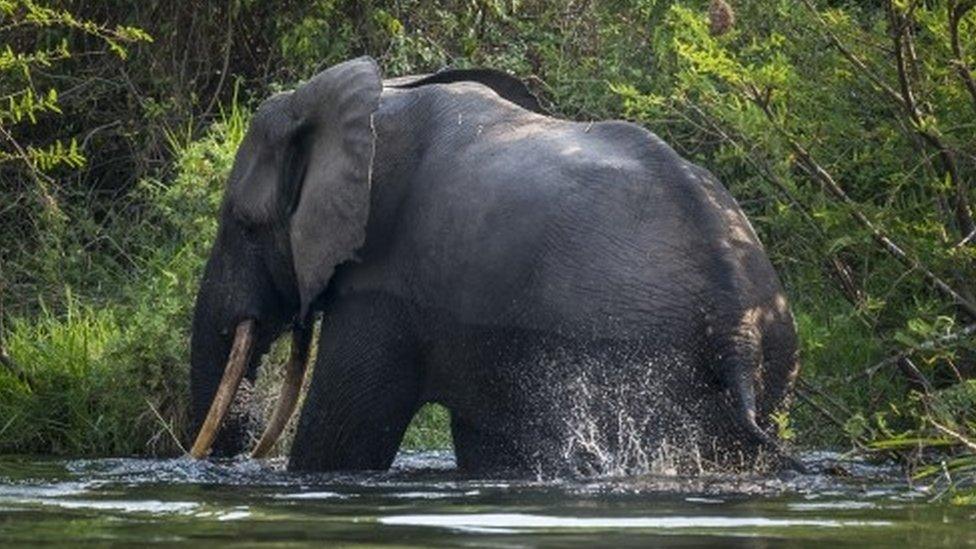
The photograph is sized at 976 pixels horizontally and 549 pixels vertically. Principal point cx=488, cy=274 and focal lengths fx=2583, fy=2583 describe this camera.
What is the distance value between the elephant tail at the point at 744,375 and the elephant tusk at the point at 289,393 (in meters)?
2.21

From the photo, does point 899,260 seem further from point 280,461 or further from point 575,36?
point 575,36

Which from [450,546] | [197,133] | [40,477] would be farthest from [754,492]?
[197,133]

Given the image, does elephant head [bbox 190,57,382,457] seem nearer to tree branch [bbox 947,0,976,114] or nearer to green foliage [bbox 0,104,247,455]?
green foliage [bbox 0,104,247,455]

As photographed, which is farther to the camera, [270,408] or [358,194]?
[270,408]

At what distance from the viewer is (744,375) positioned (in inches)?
340

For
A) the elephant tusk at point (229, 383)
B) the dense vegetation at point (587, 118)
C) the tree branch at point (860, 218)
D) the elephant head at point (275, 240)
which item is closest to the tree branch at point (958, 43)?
the dense vegetation at point (587, 118)

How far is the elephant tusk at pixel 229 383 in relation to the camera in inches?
402

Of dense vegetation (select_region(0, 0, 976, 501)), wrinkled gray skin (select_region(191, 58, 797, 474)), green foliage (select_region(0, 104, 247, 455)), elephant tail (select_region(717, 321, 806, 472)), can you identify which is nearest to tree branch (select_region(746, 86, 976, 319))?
dense vegetation (select_region(0, 0, 976, 501))

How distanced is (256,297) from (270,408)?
912mm

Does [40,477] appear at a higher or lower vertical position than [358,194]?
lower

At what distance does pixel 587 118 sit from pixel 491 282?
192 inches

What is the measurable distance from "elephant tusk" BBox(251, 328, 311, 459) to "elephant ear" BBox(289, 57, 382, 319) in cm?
46

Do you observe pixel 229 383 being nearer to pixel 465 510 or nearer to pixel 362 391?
pixel 362 391

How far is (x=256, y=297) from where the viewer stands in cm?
1032
